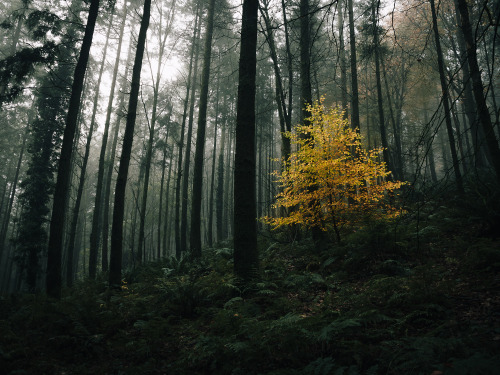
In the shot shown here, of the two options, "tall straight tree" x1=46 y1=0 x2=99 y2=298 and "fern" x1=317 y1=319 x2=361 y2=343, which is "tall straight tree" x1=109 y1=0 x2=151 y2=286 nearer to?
"tall straight tree" x1=46 y1=0 x2=99 y2=298

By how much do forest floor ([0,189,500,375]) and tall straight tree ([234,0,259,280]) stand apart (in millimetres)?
513

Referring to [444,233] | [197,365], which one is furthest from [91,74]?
[444,233]

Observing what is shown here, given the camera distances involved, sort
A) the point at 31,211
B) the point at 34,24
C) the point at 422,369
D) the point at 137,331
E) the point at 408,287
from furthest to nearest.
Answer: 1. the point at 31,211
2. the point at 34,24
3. the point at 137,331
4. the point at 408,287
5. the point at 422,369

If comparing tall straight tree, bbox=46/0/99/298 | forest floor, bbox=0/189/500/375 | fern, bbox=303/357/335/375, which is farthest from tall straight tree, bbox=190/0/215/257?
fern, bbox=303/357/335/375

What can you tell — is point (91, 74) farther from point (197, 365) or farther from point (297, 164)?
point (197, 365)

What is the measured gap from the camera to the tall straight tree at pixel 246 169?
16.8 ft

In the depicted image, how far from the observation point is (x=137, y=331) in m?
4.34

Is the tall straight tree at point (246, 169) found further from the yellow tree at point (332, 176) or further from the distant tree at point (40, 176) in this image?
the distant tree at point (40, 176)

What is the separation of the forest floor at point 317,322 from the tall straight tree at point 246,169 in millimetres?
513

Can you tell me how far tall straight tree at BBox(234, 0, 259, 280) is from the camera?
512 cm

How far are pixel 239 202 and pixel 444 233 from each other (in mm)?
5224

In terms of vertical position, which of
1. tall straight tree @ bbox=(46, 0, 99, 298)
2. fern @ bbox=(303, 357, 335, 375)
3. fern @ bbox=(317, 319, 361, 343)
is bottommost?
fern @ bbox=(303, 357, 335, 375)

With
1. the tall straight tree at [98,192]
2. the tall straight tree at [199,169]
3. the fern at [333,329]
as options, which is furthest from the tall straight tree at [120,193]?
the fern at [333,329]

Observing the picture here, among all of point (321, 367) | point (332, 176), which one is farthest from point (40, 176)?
point (321, 367)
